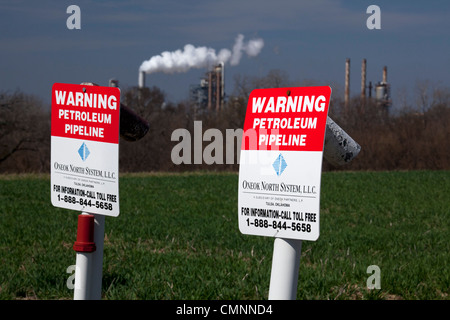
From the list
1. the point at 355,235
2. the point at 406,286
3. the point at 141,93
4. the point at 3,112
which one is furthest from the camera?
the point at 141,93

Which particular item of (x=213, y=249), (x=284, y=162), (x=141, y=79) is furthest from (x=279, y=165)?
(x=141, y=79)

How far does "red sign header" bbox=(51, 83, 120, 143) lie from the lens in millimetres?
3924

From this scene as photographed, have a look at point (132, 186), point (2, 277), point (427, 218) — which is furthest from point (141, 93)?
point (2, 277)

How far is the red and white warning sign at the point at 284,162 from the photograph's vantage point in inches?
122

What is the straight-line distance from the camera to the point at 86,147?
158 inches

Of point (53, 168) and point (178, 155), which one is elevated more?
point (178, 155)


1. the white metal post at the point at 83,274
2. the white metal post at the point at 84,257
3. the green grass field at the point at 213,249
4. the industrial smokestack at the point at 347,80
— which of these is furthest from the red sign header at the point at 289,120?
the industrial smokestack at the point at 347,80

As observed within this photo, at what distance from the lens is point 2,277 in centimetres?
648

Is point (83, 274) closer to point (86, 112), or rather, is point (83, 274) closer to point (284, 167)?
point (86, 112)

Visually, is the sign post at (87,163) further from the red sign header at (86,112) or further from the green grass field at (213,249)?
the green grass field at (213,249)

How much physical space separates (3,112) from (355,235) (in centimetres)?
4082

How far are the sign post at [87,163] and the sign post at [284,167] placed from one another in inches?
38.5

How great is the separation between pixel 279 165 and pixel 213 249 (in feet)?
18.2
